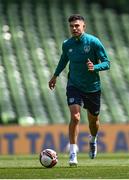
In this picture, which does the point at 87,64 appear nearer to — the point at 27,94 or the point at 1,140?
the point at 1,140

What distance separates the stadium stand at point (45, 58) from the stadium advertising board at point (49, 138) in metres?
2.53

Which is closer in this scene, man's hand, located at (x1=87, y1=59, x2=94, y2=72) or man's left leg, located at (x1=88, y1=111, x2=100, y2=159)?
man's hand, located at (x1=87, y1=59, x2=94, y2=72)

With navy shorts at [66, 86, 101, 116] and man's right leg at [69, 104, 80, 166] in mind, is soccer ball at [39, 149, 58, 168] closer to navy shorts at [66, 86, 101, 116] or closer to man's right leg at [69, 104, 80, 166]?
man's right leg at [69, 104, 80, 166]

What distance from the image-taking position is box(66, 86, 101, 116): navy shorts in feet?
32.3

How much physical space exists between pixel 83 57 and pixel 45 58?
1704cm

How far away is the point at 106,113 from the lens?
22547 millimetres

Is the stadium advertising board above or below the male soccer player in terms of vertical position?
below

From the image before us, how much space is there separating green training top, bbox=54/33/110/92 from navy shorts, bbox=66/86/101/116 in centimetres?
7

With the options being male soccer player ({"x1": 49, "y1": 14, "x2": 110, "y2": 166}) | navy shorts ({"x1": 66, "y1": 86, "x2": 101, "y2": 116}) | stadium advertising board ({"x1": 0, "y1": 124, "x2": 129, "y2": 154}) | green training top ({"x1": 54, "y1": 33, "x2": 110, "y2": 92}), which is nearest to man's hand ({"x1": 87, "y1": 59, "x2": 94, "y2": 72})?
male soccer player ({"x1": 49, "y1": 14, "x2": 110, "y2": 166})

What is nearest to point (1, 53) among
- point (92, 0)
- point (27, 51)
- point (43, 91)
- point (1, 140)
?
point (27, 51)

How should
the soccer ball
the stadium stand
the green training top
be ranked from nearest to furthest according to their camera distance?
1. the soccer ball
2. the green training top
3. the stadium stand

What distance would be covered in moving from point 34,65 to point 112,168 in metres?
17.0

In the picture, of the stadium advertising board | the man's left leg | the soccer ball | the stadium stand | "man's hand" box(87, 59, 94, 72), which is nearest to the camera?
the soccer ball

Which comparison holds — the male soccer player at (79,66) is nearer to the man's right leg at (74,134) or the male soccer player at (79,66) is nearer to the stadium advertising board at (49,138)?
the man's right leg at (74,134)
